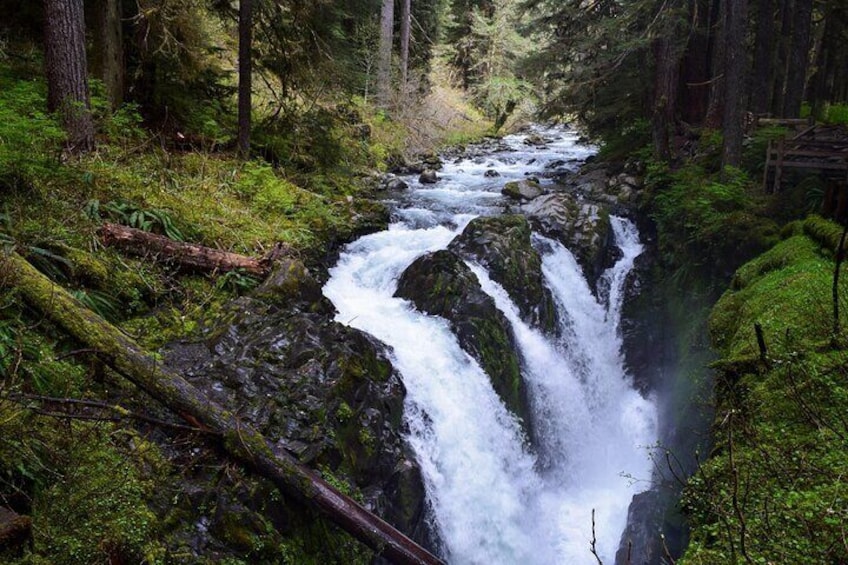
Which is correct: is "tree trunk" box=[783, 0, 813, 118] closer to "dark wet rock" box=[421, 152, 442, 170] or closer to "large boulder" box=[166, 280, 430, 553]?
"dark wet rock" box=[421, 152, 442, 170]


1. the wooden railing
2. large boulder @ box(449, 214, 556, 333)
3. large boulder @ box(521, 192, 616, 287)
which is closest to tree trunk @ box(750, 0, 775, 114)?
the wooden railing

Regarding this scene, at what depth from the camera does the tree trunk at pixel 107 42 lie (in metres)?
9.10

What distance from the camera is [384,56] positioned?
21484 mm

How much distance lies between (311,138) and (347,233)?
10.1 feet

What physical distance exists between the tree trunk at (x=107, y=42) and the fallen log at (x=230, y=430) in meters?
5.97

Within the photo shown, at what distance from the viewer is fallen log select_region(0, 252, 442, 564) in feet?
14.6

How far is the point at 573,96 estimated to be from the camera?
58.6 ft

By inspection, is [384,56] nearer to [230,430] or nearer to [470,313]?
[470,313]

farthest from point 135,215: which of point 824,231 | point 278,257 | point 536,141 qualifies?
point 536,141

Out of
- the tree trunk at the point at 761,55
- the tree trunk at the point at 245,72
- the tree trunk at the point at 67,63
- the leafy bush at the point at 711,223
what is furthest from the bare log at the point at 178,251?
the tree trunk at the point at 761,55

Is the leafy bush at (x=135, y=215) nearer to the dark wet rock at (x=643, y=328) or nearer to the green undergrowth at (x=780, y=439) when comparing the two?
the green undergrowth at (x=780, y=439)

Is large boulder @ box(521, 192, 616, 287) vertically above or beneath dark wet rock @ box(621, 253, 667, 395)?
above

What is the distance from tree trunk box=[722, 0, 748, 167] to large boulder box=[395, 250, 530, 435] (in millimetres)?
6806

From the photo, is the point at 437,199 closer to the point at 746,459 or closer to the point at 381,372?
the point at 381,372
